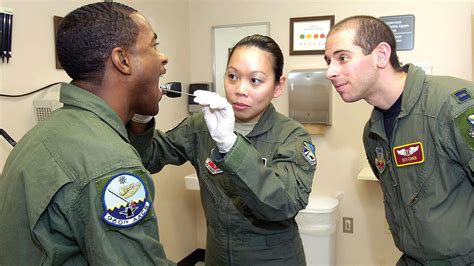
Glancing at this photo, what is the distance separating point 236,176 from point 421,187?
2.05ft

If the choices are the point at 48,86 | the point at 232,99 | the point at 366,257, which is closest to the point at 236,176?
the point at 232,99

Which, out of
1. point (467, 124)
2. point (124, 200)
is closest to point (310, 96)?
point (467, 124)

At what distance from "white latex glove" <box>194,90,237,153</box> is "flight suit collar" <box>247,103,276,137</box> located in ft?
1.00

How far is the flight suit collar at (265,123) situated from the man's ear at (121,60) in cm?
55

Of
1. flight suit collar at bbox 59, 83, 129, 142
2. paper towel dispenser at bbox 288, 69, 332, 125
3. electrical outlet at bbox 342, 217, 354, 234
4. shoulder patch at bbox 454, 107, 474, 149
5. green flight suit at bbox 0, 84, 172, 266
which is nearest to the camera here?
green flight suit at bbox 0, 84, 172, 266

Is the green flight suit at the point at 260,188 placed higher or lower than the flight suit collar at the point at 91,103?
lower

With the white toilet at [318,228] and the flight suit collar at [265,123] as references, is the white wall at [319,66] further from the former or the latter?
the flight suit collar at [265,123]

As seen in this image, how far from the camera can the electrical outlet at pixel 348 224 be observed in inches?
106

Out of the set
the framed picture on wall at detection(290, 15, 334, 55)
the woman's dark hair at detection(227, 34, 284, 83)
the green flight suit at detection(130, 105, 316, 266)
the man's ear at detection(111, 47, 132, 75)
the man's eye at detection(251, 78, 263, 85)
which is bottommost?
the green flight suit at detection(130, 105, 316, 266)

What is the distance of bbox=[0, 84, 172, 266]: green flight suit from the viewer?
0.71 meters

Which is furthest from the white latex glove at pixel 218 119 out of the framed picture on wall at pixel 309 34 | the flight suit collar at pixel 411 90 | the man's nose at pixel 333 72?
the framed picture on wall at pixel 309 34

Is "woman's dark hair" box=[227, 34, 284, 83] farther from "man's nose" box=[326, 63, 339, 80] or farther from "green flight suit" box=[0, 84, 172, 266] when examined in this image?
"green flight suit" box=[0, 84, 172, 266]

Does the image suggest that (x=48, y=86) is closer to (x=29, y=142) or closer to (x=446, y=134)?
(x=29, y=142)

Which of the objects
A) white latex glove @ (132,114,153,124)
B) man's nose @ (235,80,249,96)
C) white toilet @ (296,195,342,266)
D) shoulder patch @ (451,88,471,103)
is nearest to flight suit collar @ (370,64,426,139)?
shoulder patch @ (451,88,471,103)
